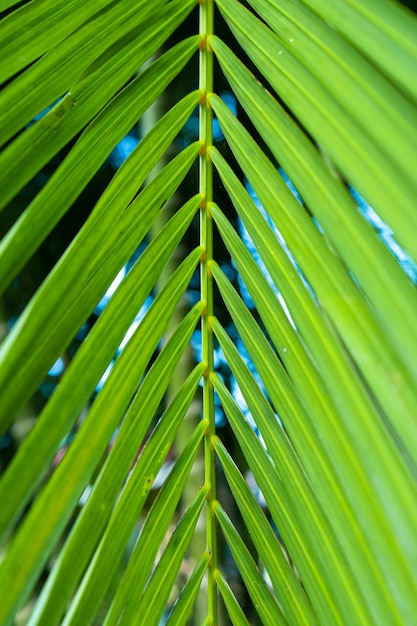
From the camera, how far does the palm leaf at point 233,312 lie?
0.22 metres

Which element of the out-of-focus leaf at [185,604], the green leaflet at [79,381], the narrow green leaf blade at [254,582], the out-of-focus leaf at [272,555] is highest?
the green leaflet at [79,381]

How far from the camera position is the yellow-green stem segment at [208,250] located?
39cm

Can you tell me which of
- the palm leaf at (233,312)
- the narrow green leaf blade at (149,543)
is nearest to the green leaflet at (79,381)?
the palm leaf at (233,312)

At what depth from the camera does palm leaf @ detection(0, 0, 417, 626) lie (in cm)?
22

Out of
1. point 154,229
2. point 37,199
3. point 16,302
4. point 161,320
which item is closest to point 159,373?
point 161,320

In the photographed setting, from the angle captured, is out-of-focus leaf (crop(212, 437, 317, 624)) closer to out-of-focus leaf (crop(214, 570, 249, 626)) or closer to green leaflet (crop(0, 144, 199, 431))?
out-of-focus leaf (crop(214, 570, 249, 626))

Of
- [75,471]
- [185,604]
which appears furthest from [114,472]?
[185,604]

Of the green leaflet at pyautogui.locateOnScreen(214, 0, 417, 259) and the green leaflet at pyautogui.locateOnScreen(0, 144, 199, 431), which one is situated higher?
the green leaflet at pyautogui.locateOnScreen(214, 0, 417, 259)

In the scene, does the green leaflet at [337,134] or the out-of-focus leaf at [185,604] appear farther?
the out-of-focus leaf at [185,604]

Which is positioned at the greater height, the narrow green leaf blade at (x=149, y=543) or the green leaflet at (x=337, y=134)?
the green leaflet at (x=337, y=134)

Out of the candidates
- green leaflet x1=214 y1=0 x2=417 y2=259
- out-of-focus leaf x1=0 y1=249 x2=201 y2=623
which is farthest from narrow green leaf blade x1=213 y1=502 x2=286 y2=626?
green leaflet x1=214 y1=0 x2=417 y2=259

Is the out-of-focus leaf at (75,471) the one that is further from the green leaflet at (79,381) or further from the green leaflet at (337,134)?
the green leaflet at (337,134)

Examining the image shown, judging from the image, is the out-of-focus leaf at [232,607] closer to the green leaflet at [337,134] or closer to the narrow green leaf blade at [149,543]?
the narrow green leaf blade at [149,543]

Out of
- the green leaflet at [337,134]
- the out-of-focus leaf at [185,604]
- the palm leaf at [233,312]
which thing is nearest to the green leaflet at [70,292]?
the palm leaf at [233,312]
